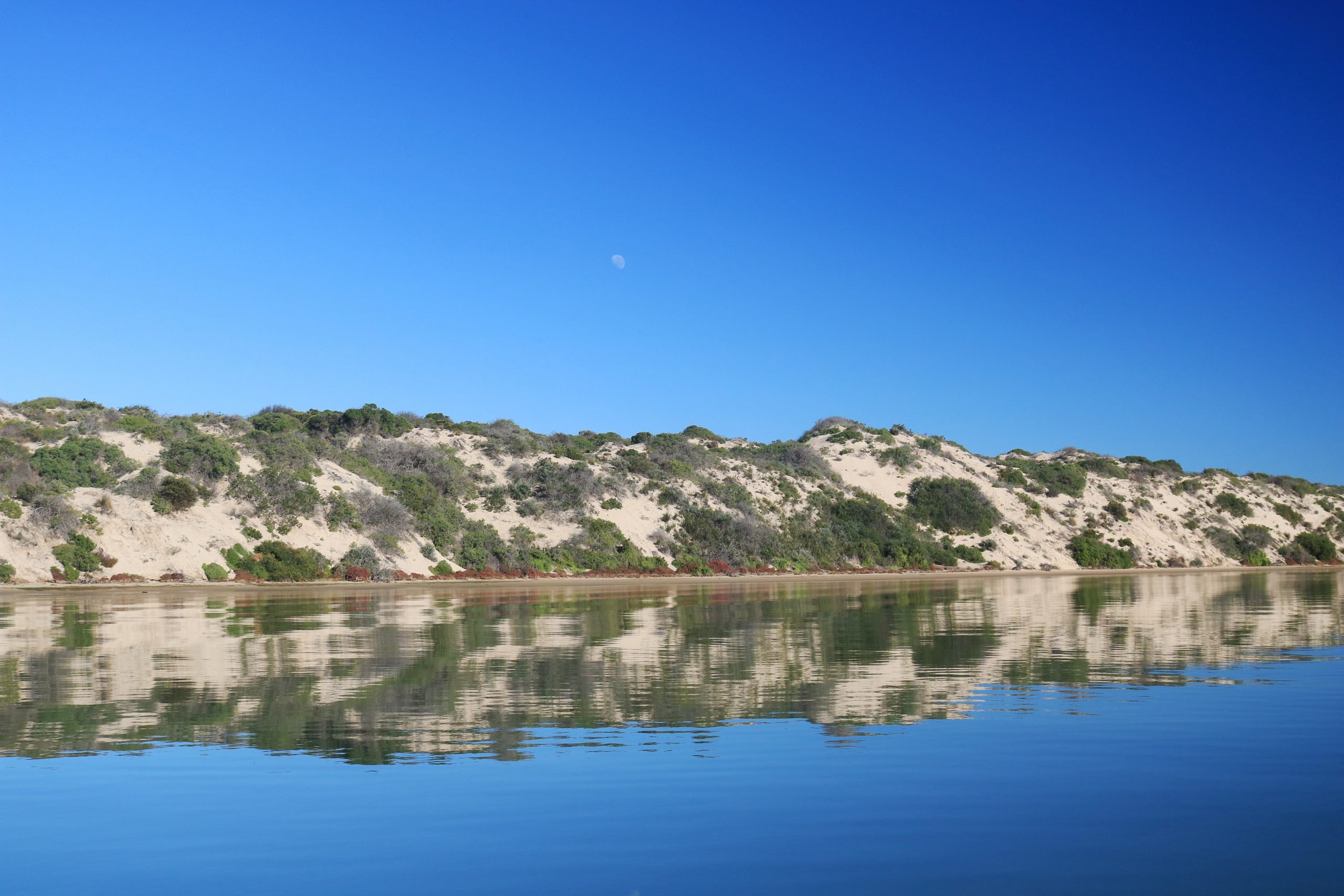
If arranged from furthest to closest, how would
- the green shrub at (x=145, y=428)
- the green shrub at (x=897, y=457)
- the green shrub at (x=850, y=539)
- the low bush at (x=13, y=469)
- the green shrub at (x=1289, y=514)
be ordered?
1. the green shrub at (x=1289, y=514)
2. the green shrub at (x=897, y=457)
3. the green shrub at (x=850, y=539)
4. the green shrub at (x=145, y=428)
5. the low bush at (x=13, y=469)

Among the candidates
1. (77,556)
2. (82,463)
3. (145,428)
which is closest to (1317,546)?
(145,428)

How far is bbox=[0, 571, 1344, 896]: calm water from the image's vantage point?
7.45m

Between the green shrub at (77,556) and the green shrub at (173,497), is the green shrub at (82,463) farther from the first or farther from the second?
the green shrub at (77,556)

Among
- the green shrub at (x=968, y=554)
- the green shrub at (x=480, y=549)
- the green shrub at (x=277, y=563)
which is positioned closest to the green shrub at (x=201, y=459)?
the green shrub at (x=277, y=563)

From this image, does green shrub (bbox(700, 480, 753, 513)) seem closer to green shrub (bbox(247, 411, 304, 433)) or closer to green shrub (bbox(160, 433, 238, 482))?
green shrub (bbox(247, 411, 304, 433))

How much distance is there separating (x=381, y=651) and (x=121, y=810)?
1234 cm

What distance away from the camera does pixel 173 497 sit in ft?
178

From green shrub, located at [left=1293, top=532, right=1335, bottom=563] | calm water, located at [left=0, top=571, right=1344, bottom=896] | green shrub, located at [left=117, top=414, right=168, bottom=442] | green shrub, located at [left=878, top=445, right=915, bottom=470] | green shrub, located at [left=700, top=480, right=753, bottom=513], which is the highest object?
green shrub, located at [left=117, top=414, right=168, bottom=442]

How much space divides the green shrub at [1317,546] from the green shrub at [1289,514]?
12.6 ft

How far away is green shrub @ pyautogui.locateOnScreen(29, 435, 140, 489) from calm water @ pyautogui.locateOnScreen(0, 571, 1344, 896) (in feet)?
114

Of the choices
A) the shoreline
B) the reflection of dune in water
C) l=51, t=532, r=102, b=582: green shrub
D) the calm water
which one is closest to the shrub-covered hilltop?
l=51, t=532, r=102, b=582: green shrub

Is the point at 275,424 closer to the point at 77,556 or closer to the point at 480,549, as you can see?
the point at 480,549

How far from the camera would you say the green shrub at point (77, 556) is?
46.6m

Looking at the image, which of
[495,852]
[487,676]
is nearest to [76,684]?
[487,676]
